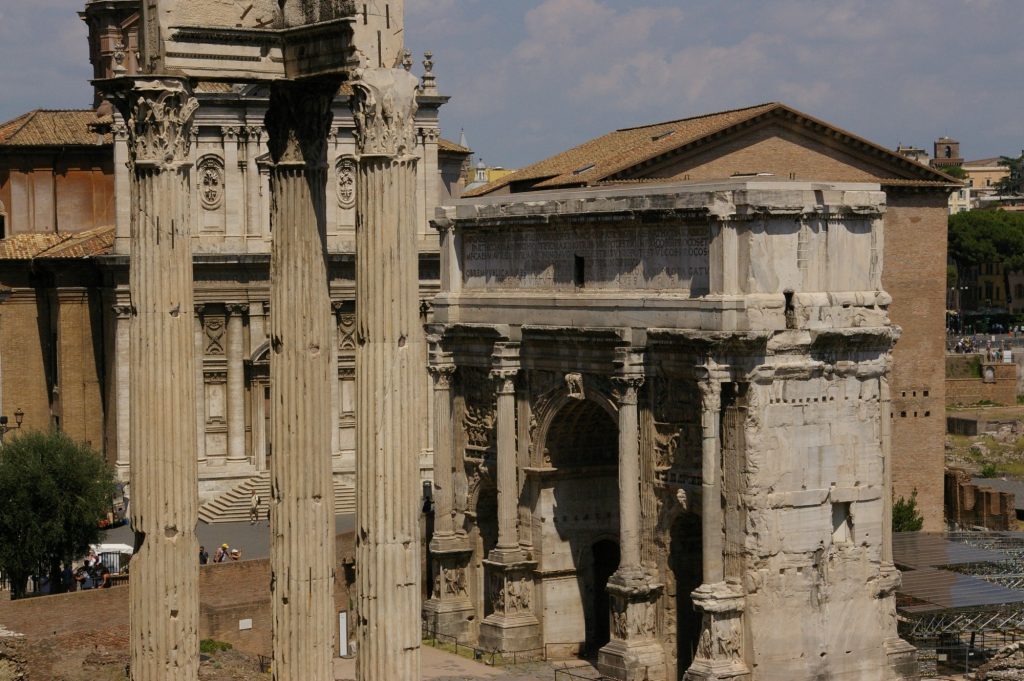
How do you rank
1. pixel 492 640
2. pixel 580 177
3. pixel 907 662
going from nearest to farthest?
pixel 907 662 → pixel 492 640 → pixel 580 177

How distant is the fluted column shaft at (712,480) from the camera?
3322 cm

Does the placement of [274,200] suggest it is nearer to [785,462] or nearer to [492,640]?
[785,462]

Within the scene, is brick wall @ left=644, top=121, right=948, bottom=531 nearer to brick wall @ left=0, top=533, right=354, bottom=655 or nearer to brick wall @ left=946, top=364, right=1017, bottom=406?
brick wall @ left=0, top=533, right=354, bottom=655

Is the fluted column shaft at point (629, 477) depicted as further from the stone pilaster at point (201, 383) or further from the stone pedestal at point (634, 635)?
the stone pilaster at point (201, 383)

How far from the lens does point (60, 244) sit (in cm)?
5438

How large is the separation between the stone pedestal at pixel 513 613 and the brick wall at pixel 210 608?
9.58 ft

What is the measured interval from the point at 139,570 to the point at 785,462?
16.8 meters

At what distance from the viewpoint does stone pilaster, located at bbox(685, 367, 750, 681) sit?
1300 inches

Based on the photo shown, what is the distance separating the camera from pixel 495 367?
38.3 metres

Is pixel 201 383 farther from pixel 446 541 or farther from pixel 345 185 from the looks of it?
pixel 446 541

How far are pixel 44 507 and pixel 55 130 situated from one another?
2134 cm

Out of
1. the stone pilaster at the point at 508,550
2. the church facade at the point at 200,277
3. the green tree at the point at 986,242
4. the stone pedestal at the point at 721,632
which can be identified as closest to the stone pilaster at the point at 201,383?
the church facade at the point at 200,277

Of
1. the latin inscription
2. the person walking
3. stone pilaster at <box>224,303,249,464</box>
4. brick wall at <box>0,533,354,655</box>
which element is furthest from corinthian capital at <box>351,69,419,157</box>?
stone pilaster at <box>224,303,249,464</box>

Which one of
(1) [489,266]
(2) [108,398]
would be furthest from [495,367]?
(2) [108,398]
